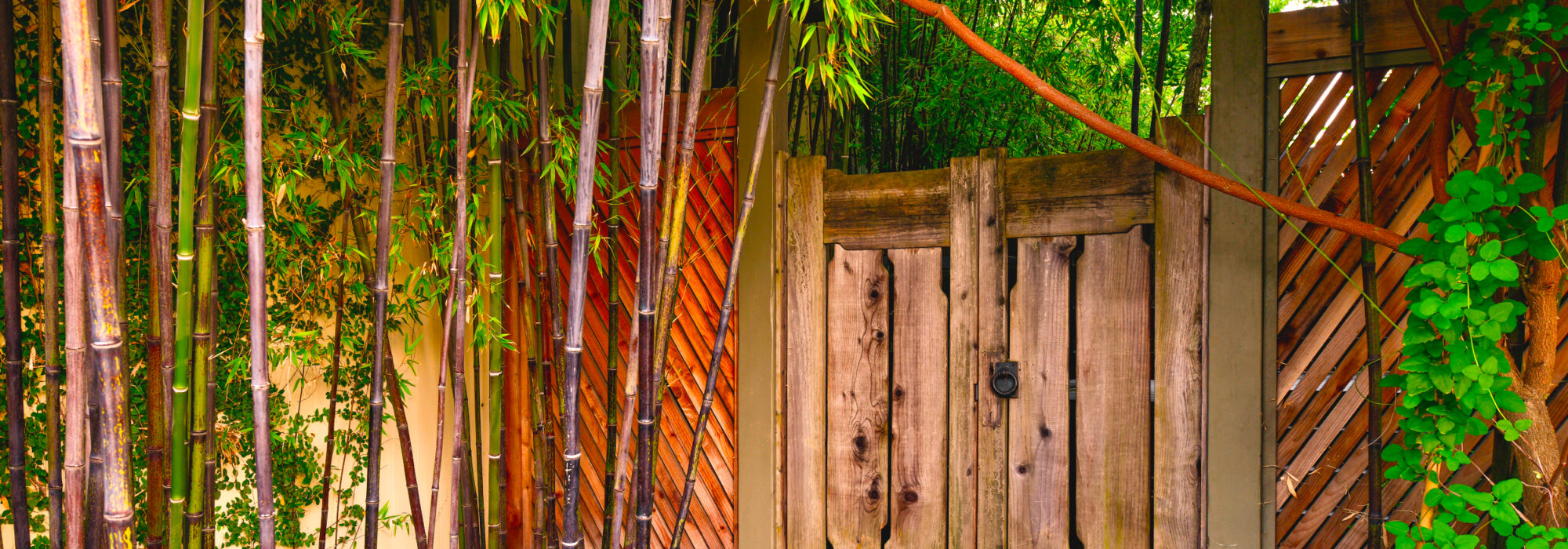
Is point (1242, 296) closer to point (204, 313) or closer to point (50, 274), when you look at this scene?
point (204, 313)

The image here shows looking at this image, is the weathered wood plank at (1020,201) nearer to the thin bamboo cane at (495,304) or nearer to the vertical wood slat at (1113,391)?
the vertical wood slat at (1113,391)

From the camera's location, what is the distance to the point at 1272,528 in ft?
5.91

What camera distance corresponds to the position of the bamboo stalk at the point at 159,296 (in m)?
1.27

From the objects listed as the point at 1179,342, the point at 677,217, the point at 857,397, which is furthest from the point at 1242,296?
the point at 677,217

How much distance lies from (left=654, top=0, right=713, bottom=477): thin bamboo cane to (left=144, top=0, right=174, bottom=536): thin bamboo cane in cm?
85

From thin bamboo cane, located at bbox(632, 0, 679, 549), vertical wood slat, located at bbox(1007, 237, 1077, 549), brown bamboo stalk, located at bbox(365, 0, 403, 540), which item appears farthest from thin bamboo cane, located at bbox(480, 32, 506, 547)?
vertical wood slat, located at bbox(1007, 237, 1077, 549)

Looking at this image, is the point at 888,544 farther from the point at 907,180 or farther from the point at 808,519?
the point at 907,180

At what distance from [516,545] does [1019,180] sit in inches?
85.3

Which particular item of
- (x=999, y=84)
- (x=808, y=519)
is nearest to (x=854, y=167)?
(x=999, y=84)

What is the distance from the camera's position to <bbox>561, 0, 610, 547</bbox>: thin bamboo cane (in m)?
1.16

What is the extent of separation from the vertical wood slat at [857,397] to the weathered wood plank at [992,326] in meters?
0.29

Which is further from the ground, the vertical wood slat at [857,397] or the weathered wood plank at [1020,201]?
the weathered wood plank at [1020,201]

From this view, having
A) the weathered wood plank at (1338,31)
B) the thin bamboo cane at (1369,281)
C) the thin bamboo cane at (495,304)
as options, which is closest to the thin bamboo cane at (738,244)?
the thin bamboo cane at (495,304)

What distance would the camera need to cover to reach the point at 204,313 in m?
1.38
